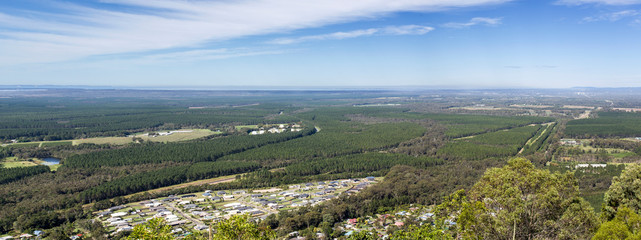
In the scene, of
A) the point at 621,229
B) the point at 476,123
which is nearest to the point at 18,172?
the point at 621,229

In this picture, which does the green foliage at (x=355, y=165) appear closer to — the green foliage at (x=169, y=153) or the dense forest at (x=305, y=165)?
the dense forest at (x=305, y=165)

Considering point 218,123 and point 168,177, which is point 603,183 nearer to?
point 168,177

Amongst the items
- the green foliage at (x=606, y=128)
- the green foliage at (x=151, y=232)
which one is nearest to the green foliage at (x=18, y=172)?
the green foliage at (x=151, y=232)

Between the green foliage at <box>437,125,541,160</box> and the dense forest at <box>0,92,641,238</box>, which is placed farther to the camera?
the green foliage at <box>437,125,541,160</box>

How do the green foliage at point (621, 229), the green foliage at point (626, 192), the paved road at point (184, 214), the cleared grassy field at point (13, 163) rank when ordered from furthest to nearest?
the cleared grassy field at point (13, 163)
the paved road at point (184, 214)
the green foliage at point (626, 192)
the green foliage at point (621, 229)

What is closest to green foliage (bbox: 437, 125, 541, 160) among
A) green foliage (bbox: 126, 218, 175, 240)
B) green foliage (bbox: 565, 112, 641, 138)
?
green foliage (bbox: 565, 112, 641, 138)

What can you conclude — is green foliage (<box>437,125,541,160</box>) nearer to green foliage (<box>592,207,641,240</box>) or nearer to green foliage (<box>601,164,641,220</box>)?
green foliage (<box>601,164,641,220</box>)
